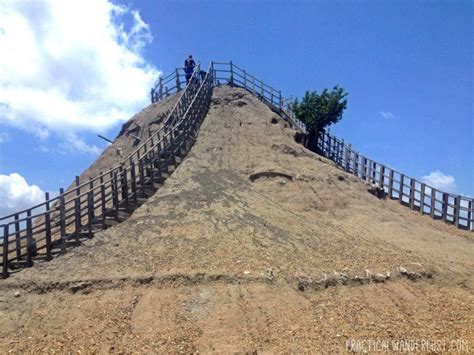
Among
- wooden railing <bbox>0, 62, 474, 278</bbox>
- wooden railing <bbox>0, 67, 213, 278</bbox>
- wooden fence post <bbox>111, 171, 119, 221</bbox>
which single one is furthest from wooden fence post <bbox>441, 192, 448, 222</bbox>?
wooden fence post <bbox>111, 171, 119, 221</bbox>

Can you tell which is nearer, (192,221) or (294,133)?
(192,221)

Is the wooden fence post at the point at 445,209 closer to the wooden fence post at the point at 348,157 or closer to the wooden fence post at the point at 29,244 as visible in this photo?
the wooden fence post at the point at 348,157

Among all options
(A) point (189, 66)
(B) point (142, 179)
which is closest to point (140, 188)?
(B) point (142, 179)

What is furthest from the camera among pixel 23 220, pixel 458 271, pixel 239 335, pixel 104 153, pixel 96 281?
pixel 104 153

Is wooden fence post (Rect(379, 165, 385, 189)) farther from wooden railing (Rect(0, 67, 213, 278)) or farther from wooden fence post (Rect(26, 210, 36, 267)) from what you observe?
wooden fence post (Rect(26, 210, 36, 267))

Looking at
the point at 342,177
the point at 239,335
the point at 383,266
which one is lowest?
the point at 239,335

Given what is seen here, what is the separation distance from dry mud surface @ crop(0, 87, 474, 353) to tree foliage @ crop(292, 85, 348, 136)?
31.3 feet

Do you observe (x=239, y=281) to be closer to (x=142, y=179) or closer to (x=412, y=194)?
(x=142, y=179)

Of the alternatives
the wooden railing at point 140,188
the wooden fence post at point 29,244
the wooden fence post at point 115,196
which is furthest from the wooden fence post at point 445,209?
the wooden fence post at point 29,244

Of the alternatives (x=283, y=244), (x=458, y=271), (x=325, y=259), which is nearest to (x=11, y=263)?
(x=283, y=244)

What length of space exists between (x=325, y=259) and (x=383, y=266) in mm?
1703

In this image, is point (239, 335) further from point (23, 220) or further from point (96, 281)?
point (23, 220)

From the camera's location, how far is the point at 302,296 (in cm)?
1120

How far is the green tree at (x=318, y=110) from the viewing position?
1042 inches
